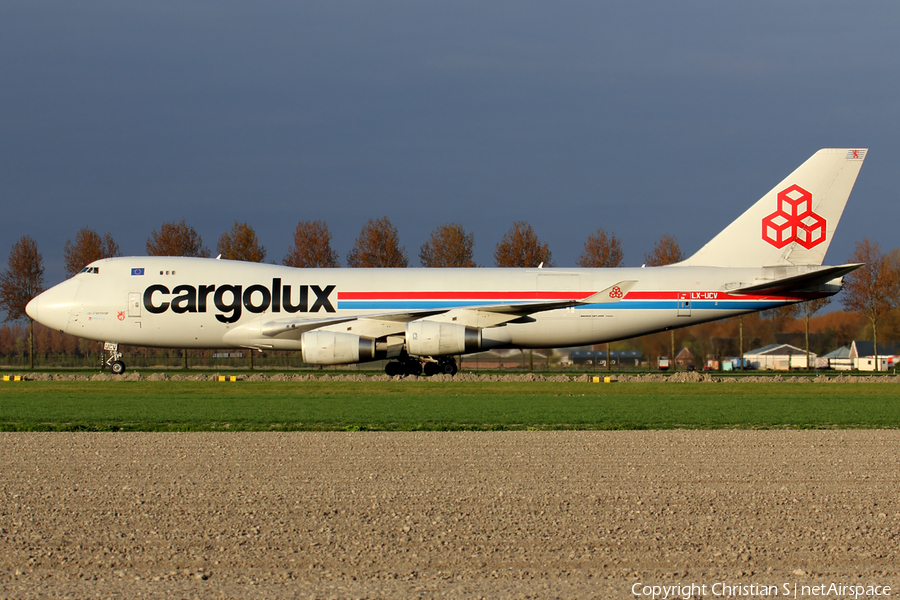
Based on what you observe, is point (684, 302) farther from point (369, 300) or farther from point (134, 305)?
point (134, 305)

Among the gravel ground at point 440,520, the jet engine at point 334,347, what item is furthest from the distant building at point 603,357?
the gravel ground at point 440,520

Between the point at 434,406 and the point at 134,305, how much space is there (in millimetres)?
14571

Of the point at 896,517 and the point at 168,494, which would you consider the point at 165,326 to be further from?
the point at 896,517

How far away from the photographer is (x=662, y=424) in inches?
551

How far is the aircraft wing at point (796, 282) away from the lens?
85.0 feet

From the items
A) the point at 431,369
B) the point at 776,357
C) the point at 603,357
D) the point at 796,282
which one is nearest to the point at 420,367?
the point at 431,369

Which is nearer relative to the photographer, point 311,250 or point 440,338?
point 440,338

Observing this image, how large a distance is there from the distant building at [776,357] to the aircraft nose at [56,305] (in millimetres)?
54160

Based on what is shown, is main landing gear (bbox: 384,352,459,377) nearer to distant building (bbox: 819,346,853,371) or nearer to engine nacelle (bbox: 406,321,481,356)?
engine nacelle (bbox: 406,321,481,356)

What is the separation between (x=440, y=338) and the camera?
1007 inches

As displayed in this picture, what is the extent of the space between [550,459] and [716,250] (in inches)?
830

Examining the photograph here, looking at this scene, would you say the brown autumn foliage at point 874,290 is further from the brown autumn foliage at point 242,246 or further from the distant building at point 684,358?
the brown autumn foliage at point 242,246

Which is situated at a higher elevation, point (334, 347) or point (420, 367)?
point (334, 347)

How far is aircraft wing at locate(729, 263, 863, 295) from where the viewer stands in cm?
2591
